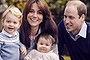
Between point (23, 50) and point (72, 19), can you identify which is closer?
point (23, 50)

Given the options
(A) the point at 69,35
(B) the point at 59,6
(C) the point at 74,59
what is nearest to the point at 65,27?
(A) the point at 69,35

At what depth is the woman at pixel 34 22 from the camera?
4.09 m

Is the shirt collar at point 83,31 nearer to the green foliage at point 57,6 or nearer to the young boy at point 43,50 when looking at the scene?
the young boy at point 43,50

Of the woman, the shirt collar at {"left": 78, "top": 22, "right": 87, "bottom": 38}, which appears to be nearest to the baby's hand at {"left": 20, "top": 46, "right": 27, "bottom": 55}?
the woman

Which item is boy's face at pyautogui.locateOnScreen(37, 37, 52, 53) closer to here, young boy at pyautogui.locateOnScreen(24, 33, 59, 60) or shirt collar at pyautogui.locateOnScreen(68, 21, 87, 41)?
young boy at pyautogui.locateOnScreen(24, 33, 59, 60)

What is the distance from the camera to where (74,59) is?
4332 millimetres

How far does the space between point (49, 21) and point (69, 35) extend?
303mm

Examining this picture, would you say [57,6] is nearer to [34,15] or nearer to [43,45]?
[34,15]

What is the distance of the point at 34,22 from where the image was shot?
4.09 m

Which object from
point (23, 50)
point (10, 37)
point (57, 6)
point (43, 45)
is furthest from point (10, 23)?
point (57, 6)

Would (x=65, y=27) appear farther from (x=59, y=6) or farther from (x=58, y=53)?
(x=59, y=6)

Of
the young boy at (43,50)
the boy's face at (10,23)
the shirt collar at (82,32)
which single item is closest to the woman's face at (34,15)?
the young boy at (43,50)

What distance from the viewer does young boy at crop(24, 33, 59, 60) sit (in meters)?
3.96

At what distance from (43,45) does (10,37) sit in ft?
1.23
